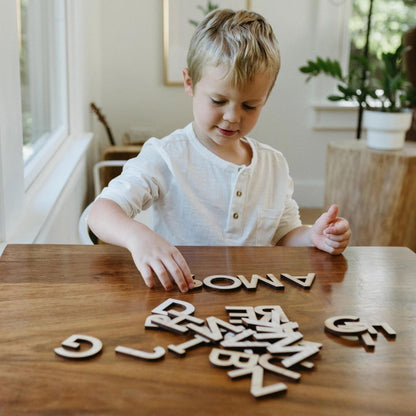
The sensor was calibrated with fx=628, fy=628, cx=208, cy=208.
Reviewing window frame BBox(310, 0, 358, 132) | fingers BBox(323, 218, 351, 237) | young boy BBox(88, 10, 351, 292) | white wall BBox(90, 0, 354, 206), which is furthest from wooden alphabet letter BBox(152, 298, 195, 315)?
window frame BBox(310, 0, 358, 132)

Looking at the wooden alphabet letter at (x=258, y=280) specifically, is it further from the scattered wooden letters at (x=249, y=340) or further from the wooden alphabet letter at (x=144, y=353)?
the wooden alphabet letter at (x=144, y=353)

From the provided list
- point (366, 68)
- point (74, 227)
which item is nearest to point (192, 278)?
point (74, 227)

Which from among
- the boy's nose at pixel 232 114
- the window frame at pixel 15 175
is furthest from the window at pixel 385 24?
the boy's nose at pixel 232 114

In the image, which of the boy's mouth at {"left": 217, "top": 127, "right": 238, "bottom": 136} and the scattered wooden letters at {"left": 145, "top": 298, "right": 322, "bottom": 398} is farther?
the boy's mouth at {"left": 217, "top": 127, "right": 238, "bottom": 136}

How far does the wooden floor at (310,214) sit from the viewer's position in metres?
4.20

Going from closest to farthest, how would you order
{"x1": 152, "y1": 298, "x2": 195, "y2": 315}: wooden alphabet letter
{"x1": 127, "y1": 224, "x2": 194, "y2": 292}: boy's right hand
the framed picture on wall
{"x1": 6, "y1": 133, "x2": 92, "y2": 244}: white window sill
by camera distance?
{"x1": 152, "y1": 298, "x2": 195, "y2": 315}: wooden alphabet letter → {"x1": 127, "y1": 224, "x2": 194, "y2": 292}: boy's right hand → {"x1": 6, "y1": 133, "x2": 92, "y2": 244}: white window sill → the framed picture on wall

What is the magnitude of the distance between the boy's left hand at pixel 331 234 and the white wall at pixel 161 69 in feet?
10.4

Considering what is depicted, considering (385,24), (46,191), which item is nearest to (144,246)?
(46,191)

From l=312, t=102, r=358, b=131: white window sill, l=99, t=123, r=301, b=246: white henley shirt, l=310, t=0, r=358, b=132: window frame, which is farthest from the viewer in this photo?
l=312, t=102, r=358, b=131: white window sill

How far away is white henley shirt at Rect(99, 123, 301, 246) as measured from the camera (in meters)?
1.44

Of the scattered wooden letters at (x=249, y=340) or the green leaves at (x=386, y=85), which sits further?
the green leaves at (x=386, y=85)

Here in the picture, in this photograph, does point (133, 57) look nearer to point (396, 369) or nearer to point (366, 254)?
point (366, 254)

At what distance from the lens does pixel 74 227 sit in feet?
8.59

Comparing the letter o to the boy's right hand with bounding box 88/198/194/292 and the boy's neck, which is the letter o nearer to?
the boy's right hand with bounding box 88/198/194/292
